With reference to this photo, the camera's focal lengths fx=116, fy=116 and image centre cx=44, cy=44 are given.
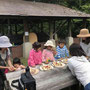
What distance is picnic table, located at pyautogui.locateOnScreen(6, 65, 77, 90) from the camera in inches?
80.8

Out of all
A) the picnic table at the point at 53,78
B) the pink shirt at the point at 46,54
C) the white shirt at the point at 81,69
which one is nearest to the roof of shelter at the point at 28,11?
the pink shirt at the point at 46,54

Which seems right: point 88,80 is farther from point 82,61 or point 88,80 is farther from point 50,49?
point 50,49

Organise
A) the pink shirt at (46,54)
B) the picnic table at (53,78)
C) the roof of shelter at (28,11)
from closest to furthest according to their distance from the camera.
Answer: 1. the picnic table at (53,78)
2. the pink shirt at (46,54)
3. the roof of shelter at (28,11)

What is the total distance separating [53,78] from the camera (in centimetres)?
229

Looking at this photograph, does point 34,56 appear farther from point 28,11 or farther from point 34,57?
point 28,11

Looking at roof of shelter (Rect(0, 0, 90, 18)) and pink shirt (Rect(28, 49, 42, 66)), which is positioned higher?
roof of shelter (Rect(0, 0, 90, 18))

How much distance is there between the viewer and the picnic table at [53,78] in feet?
6.73

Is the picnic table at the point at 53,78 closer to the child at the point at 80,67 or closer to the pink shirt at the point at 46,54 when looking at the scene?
the child at the point at 80,67

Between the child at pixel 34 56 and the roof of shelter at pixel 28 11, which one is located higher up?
the roof of shelter at pixel 28 11

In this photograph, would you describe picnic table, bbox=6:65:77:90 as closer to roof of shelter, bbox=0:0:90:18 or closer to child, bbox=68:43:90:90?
child, bbox=68:43:90:90

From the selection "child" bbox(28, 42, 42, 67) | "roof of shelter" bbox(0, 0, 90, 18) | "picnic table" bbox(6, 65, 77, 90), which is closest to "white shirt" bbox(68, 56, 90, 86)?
"picnic table" bbox(6, 65, 77, 90)

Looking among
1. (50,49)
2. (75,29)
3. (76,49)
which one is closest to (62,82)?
(76,49)

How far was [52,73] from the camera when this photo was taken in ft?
8.25

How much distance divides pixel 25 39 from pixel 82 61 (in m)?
6.00
